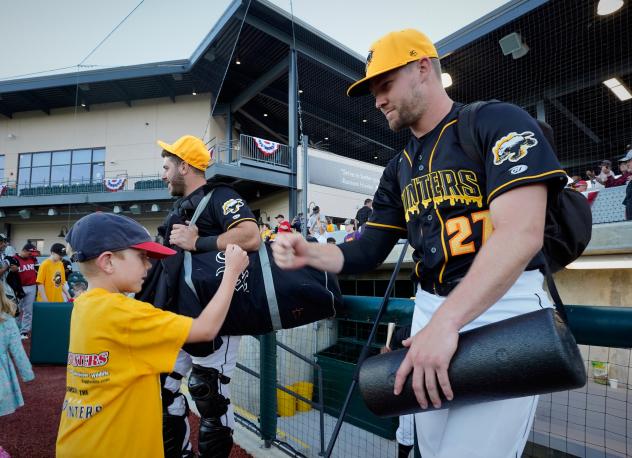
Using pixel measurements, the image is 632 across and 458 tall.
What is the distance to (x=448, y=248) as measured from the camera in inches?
45.3

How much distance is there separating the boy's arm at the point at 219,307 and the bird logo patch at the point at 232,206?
54 centimetres

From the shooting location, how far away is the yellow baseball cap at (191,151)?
2451 millimetres

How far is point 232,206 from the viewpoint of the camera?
7.38 ft

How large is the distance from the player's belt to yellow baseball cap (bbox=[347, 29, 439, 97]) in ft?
2.41

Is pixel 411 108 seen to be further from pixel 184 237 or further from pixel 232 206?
pixel 184 237

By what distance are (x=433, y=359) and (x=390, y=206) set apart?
2.82ft

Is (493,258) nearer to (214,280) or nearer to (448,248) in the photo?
(448,248)

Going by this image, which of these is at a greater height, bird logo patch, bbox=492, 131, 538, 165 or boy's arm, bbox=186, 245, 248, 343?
bird logo patch, bbox=492, 131, 538, 165

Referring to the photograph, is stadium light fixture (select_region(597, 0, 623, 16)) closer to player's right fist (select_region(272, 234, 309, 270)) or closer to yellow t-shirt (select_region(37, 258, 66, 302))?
player's right fist (select_region(272, 234, 309, 270))

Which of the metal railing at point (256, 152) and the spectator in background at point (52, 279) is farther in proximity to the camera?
the metal railing at point (256, 152)

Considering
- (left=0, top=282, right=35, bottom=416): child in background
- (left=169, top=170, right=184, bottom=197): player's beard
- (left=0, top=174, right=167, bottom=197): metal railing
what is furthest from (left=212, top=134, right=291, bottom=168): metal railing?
(left=169, top=170, right=184, bottom=197): player's beard

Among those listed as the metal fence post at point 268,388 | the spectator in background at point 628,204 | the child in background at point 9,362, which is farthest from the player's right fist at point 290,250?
the spectator in background at point 628,204

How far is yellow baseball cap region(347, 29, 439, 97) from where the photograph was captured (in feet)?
4.07

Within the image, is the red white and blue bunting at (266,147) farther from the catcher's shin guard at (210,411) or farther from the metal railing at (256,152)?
the catcher's shin guard at (210,411)
